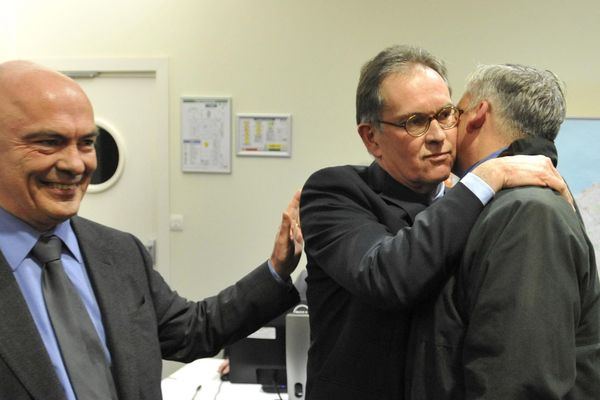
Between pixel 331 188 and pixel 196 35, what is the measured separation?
8.50 feet

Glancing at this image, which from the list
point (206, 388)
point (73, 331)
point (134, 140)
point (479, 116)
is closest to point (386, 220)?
point (479, 116)

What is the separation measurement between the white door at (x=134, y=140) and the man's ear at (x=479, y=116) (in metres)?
2.73

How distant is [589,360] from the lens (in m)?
1.01

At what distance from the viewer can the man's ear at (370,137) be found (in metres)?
1.24

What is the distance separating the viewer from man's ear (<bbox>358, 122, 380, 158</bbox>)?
1241 millimetres

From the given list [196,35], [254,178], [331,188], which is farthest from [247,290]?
[196,35]

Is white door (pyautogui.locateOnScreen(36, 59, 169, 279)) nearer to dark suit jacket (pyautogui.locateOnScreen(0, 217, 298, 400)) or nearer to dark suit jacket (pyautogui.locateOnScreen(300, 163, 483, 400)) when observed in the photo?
dark suit jacket (pyautogui.locateOnScreen(0, 217, 298, 400))

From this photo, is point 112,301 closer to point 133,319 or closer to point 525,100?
point 133,319

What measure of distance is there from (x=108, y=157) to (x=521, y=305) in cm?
337

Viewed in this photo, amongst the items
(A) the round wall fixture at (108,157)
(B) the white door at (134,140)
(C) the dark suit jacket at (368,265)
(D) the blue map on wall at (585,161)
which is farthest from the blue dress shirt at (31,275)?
(D) the blue map on wall at (585,161)

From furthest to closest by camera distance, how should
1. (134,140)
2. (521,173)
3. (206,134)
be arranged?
(134,140) < (206,134) < (521,173)

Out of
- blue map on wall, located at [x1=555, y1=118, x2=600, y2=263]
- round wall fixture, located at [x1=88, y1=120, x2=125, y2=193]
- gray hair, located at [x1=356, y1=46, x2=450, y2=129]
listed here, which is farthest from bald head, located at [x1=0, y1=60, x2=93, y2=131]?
blue map on wall, located at [x1=555, y1=118, x2=600, y2=263]

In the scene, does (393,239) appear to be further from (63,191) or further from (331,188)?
(63,191)

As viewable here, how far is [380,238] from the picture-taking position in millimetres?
1097
